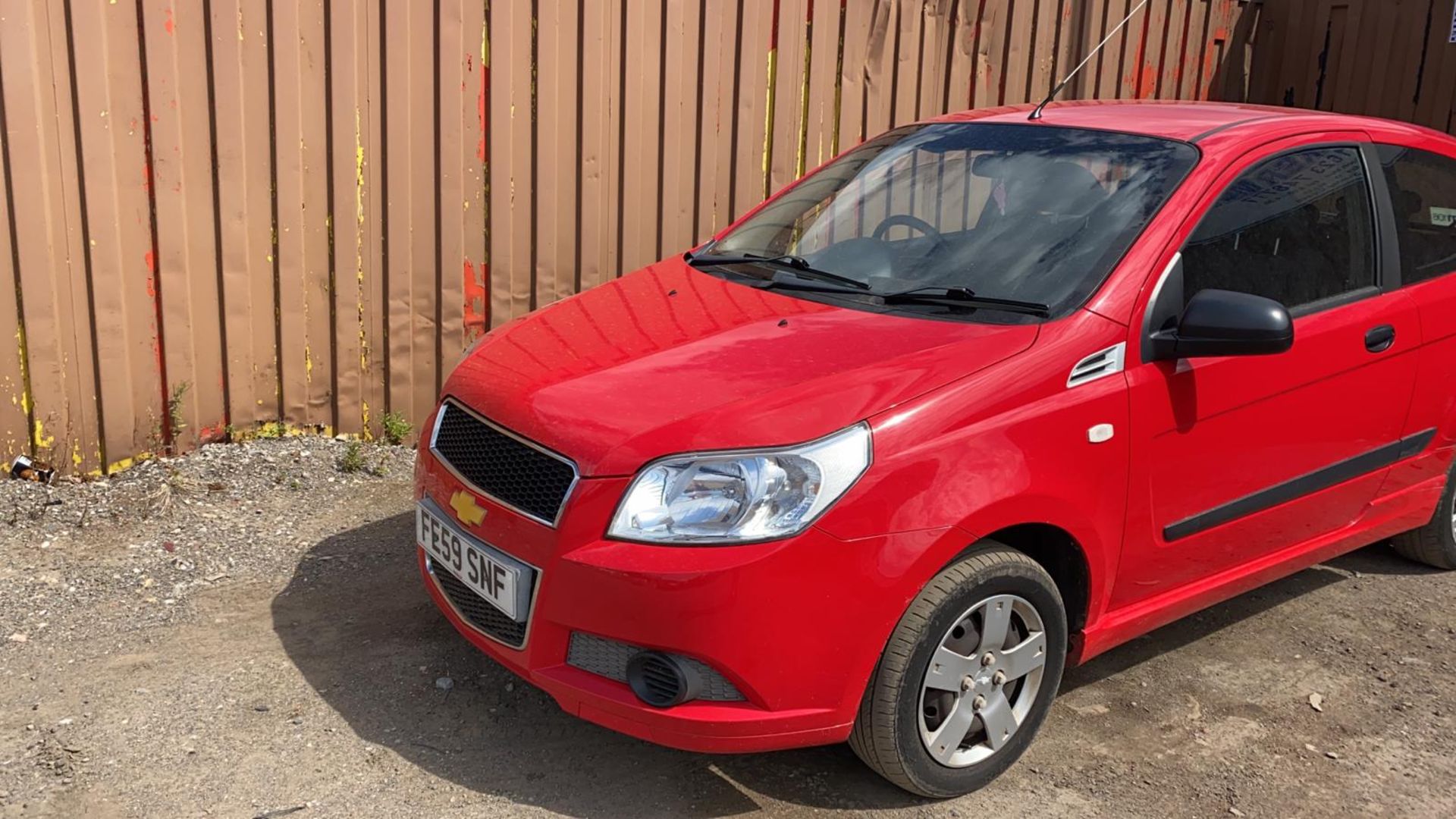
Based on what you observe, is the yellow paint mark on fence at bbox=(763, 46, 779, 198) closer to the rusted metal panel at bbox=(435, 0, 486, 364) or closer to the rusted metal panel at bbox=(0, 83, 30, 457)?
the rusted metal panel at bbox=(435, 0, 486, 364)

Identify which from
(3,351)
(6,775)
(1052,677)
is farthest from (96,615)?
(1052,677)

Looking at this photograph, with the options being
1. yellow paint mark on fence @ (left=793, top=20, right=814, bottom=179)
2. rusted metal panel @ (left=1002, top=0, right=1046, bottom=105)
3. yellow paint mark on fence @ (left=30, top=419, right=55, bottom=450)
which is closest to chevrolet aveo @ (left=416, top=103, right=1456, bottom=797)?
yellow paint mark on fence @ (left=30, top=419, right=55, bottom=450)

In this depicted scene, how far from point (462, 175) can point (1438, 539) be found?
14.0 feet

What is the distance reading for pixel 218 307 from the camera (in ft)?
17.0

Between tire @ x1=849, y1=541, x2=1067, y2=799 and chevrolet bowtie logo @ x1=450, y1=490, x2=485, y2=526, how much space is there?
1069 millimetres

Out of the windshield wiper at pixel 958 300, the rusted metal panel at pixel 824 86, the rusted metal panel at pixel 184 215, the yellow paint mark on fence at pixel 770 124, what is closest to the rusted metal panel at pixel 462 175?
the rusted metal panel at pixel 184 215

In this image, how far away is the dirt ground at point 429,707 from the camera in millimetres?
3209

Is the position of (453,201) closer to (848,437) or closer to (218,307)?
(218,307)

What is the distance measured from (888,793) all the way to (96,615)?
263 cm

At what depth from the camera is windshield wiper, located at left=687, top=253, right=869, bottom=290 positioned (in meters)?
3.73

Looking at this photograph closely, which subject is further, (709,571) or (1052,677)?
(1052,677)

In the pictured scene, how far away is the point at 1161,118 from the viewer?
12.9 ft

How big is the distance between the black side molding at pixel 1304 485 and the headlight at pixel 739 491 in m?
1.18

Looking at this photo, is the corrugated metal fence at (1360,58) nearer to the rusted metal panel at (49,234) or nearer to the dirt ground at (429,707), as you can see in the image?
the dirt ground at (429,707)
